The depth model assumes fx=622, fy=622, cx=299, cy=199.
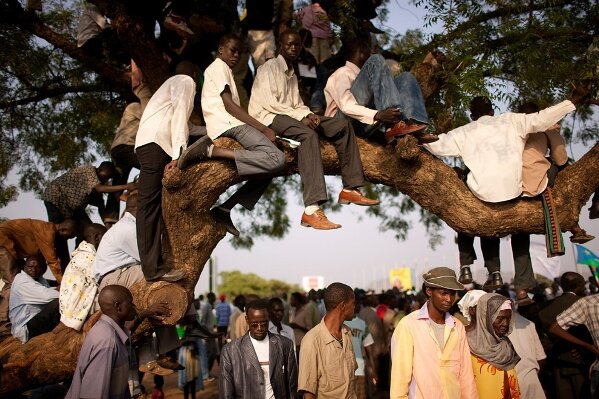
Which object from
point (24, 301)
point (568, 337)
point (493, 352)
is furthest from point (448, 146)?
point (24, 301)

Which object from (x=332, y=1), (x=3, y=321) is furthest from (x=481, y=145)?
(x=3, y=321)

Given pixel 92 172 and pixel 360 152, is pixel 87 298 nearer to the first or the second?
pixel 92 172

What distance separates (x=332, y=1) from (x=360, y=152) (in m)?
3.45

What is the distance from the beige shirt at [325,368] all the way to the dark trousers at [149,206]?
5.92 feet

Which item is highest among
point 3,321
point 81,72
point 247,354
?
point 81,72

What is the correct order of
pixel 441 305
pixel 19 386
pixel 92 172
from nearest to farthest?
pixel 441 305 → pixel 19 386 → pixel 92 172

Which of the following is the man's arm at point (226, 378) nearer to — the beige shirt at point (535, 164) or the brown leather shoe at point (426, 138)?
the brown leather shoe at point (426, 138)

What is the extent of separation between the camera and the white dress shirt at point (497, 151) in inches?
248

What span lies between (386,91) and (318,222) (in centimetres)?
157

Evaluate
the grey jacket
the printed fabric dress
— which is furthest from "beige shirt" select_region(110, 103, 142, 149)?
the printed fabric dress

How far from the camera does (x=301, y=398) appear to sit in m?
5.66

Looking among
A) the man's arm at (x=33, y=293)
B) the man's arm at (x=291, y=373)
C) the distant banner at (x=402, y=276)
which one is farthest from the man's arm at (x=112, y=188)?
the distant banner at (x=402, y=276)

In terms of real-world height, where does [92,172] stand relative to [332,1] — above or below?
below

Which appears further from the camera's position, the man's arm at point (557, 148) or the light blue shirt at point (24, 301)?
the light blue shirt at point (24, 301)
